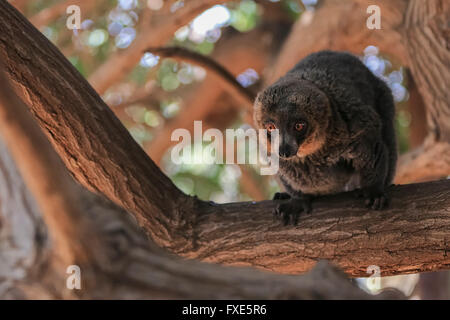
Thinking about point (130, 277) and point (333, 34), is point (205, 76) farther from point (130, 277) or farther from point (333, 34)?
point (130, 277)

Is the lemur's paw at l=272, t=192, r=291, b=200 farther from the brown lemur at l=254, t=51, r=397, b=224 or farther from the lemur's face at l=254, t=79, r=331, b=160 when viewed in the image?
the lemur's face at l=254, t=79, r=331, b=160

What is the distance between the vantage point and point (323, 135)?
15.2ft

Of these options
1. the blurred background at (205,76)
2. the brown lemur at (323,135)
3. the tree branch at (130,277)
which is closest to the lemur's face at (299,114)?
the brown lemur at (323,135)

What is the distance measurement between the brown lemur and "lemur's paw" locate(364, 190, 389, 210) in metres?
0.03

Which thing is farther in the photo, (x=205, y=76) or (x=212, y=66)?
(x=205, y=76)

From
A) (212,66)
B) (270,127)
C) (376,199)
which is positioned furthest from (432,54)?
(212,66)

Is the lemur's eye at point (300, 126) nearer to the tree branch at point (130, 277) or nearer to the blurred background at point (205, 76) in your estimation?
the tree branch at point (130, 277)

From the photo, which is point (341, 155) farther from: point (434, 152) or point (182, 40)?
point (182, 40)

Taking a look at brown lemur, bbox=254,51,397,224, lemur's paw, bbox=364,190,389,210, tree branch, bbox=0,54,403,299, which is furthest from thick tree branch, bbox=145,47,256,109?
tree branch, bbox=0,54,403,299

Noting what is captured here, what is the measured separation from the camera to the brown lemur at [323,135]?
4.49m

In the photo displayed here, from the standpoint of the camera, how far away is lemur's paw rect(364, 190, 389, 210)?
4.11 metres

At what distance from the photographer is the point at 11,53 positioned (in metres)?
3.62

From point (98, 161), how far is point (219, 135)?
5284 millimetres

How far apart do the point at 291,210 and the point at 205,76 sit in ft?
19.7
